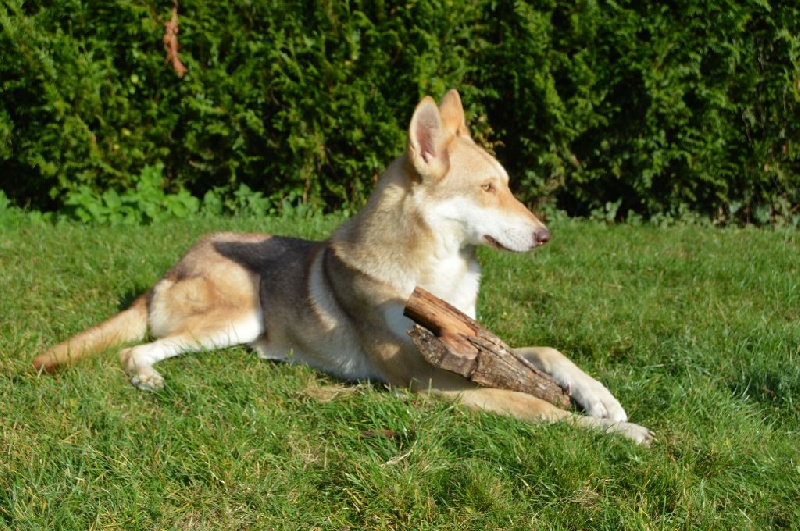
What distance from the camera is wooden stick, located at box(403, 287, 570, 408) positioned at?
3443 mm

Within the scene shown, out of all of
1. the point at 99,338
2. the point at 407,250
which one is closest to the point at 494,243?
the point at 407,250

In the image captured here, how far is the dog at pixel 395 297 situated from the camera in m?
3.84

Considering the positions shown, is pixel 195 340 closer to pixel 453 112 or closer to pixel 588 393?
pixel 453 112

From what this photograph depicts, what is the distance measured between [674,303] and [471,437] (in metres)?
2.39

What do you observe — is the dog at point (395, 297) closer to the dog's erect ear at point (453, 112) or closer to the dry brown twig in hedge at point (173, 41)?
the dog's erect ear at point (453, 112)

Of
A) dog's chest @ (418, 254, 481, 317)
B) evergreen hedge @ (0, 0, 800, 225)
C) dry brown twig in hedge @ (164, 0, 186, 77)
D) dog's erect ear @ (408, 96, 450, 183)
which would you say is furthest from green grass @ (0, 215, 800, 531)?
dry brown twig in hedge @ (164, 0, 186, 77)

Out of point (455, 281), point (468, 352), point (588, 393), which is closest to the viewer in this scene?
point (468, 352)

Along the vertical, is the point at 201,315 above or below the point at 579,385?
below

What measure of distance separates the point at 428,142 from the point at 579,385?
145cm

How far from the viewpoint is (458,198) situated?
3971mm

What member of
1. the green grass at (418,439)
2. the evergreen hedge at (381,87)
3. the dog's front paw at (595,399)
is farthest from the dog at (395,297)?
the evergreen hedge at (381,87)

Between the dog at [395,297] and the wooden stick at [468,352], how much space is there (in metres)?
0.08

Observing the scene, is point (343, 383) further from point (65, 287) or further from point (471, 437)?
point (65, 287)

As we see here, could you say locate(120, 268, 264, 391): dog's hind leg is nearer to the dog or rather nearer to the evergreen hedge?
the dog
